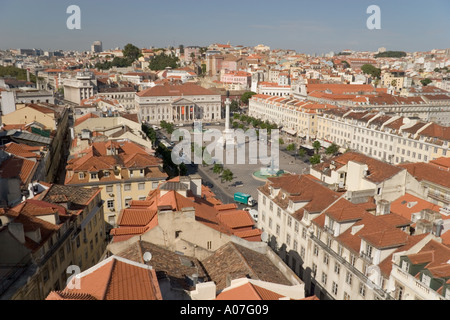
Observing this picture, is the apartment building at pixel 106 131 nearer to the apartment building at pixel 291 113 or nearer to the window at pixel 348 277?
the window at pixel 348 277

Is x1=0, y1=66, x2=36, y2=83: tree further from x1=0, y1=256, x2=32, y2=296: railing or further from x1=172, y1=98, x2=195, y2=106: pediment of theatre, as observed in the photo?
x1=0, y1=256, x2=32, y2=296: railing

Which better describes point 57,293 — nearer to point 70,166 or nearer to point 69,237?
point 69,237

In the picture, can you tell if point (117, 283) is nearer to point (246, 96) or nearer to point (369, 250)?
point (369, 250)

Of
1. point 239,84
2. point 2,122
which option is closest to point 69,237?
point 2,122

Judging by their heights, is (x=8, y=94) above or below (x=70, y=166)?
above

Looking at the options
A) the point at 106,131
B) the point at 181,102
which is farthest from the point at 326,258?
the point at 181,102

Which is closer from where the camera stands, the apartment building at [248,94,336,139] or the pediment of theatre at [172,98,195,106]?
the apartment building at [248,94,336,139]

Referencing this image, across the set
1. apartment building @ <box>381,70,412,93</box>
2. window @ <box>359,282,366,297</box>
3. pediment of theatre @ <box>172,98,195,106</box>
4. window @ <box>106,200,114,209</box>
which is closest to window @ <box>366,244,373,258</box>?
window @ <box>359,282,366,297</box>
